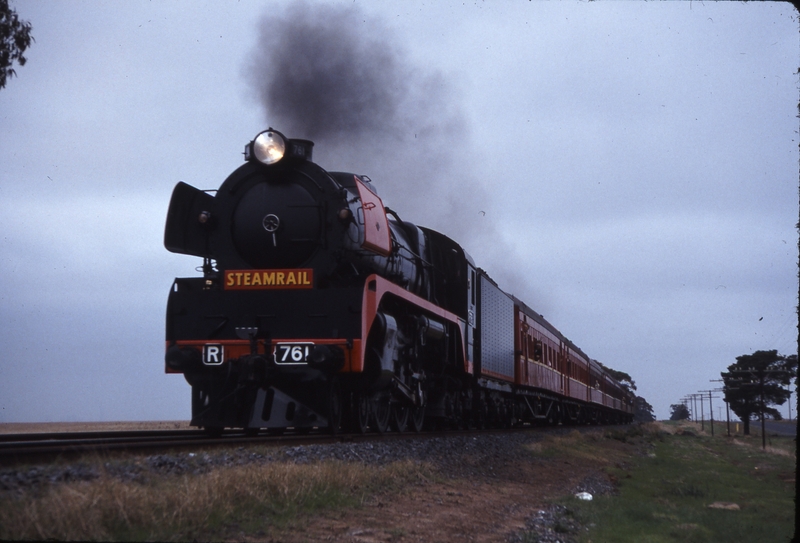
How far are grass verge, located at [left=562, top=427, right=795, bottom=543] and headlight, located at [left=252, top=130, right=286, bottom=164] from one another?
6.10 metres

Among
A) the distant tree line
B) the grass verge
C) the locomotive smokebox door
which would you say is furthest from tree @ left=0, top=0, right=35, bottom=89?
the distant tree line

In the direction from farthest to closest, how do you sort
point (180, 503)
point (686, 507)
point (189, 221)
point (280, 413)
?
point (189, 221)
point (686, 507)
point (280, 413)
point (180, 503)

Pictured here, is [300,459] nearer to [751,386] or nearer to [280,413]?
[280,413]

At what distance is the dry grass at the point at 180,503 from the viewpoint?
429 centimetres

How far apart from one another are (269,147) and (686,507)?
7.91 m

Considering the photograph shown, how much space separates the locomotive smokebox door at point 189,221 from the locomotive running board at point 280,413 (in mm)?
2394

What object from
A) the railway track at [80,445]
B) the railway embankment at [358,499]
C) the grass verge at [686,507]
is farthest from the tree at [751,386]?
the railway track at [80,445]

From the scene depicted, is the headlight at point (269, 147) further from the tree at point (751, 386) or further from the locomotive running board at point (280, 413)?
the tree at point (751, 386)

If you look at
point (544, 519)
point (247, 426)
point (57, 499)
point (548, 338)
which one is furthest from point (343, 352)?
point (548, 338)

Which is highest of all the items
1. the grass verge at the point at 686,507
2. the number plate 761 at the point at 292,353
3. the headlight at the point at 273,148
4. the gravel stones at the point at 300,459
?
the headlight at the point at 273,148

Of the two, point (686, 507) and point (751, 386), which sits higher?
point (751, 386)

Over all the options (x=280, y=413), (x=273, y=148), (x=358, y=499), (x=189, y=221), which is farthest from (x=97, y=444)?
(x=273, y=148)

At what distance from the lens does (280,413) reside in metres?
10.7

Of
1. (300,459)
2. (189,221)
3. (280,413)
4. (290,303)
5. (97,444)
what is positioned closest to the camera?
(300,459)
